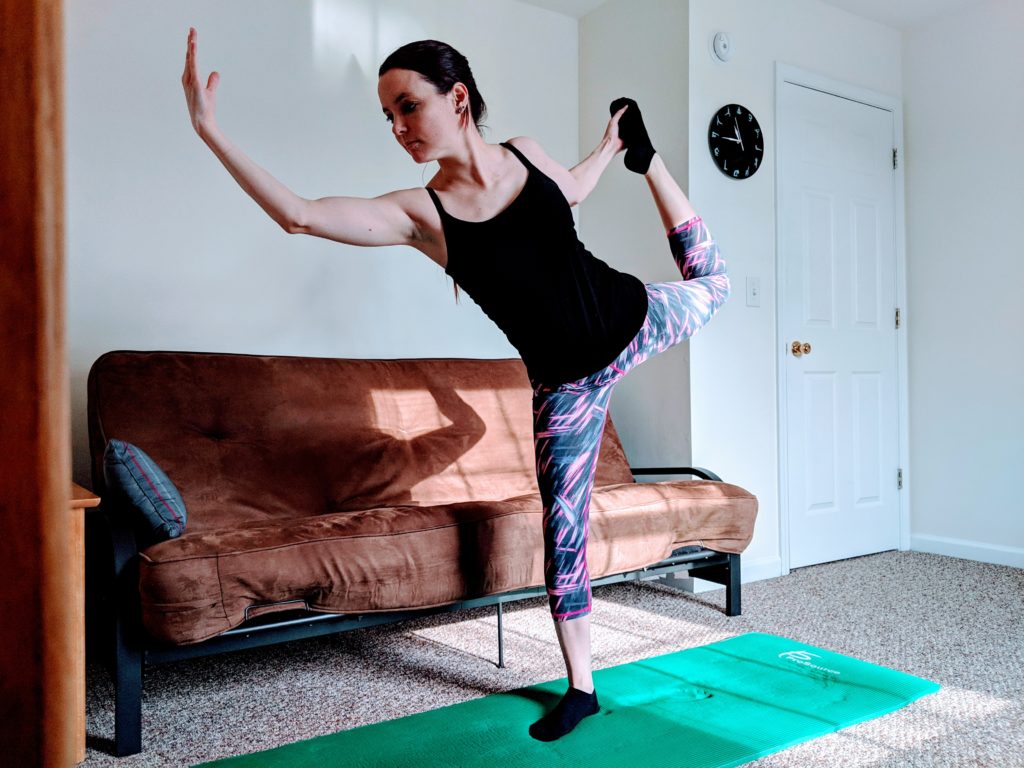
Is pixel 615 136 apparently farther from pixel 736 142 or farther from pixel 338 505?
pixel 736 142

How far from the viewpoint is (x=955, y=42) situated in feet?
13.1

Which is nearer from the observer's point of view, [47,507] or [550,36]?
[47,507]

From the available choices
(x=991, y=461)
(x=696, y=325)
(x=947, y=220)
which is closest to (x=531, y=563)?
(x=696, y=325)

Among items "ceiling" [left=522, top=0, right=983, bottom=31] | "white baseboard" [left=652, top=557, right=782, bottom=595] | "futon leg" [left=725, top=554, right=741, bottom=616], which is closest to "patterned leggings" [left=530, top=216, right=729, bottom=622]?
"futon leg" [left=725, top=554, right=741, bottom=616]

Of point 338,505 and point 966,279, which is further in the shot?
point 966,279

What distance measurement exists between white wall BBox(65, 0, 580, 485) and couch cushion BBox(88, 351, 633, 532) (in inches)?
15.1

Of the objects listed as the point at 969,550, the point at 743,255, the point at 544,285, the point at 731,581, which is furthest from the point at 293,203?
the point at 969,550

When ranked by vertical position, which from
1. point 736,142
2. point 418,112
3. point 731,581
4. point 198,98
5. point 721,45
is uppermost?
point 721,45

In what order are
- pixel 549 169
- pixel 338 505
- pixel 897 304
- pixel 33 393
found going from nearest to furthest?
pixel 33 393 < pixel 549 169 < pixel 338 505 < pixel 897 304

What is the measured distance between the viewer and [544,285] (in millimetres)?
1837

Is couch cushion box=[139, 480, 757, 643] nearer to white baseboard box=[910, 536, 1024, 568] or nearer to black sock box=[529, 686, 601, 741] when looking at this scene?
black sock box=[529, 686, 601, 741]

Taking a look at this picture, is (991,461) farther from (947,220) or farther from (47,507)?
Result: (47,507)

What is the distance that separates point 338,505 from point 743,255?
2123mm

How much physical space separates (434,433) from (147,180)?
4.67 feet
